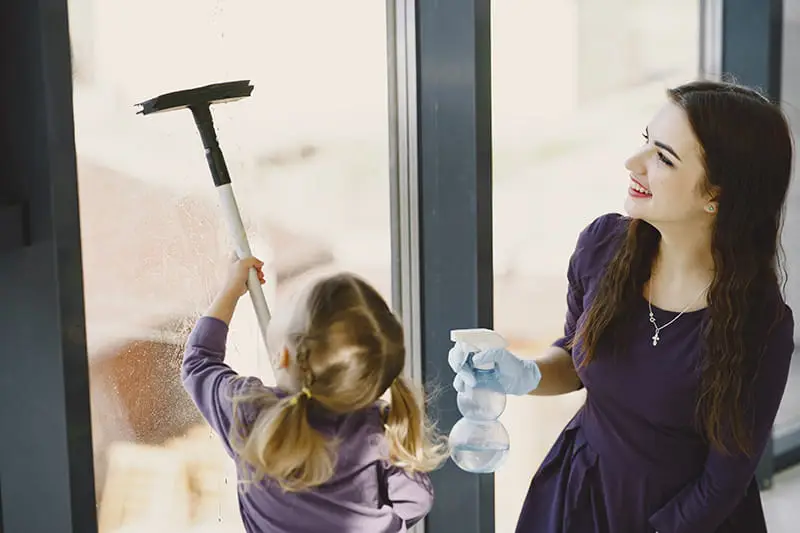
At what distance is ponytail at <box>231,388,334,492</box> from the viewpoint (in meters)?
1.30

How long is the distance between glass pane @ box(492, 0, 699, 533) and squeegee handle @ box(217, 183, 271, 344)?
0.91m

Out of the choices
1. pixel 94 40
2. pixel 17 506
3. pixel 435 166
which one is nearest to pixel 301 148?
pixel 435 166

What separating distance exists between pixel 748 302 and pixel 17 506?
1115mm

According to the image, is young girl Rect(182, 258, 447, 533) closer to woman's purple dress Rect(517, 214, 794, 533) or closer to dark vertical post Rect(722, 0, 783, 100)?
woman's purple dress Rect(517, 214, 794, 533)

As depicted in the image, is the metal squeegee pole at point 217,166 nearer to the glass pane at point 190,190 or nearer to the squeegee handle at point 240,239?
the squeegee handle at point 240,239

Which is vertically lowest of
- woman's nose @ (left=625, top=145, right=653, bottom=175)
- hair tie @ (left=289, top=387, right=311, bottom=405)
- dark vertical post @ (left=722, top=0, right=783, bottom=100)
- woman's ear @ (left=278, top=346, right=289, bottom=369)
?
hair tie @ (left=289, top=387, right=311, bottom=405)

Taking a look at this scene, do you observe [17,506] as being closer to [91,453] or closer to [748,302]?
[91,453]

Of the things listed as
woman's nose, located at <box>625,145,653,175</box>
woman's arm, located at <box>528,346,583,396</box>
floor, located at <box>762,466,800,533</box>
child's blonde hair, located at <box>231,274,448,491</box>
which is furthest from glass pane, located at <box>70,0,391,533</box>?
floor, located at <box>762,466,800,533</box>

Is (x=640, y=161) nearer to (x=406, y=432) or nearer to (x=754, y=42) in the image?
(x=406, y=432)

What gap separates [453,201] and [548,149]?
50cm

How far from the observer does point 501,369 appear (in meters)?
→ 1.57

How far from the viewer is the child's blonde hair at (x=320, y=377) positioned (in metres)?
1.31

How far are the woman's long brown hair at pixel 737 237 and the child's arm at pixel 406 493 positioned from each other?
46 cm

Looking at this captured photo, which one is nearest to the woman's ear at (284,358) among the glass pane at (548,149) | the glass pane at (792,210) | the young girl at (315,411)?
the young girl at (315,411)
